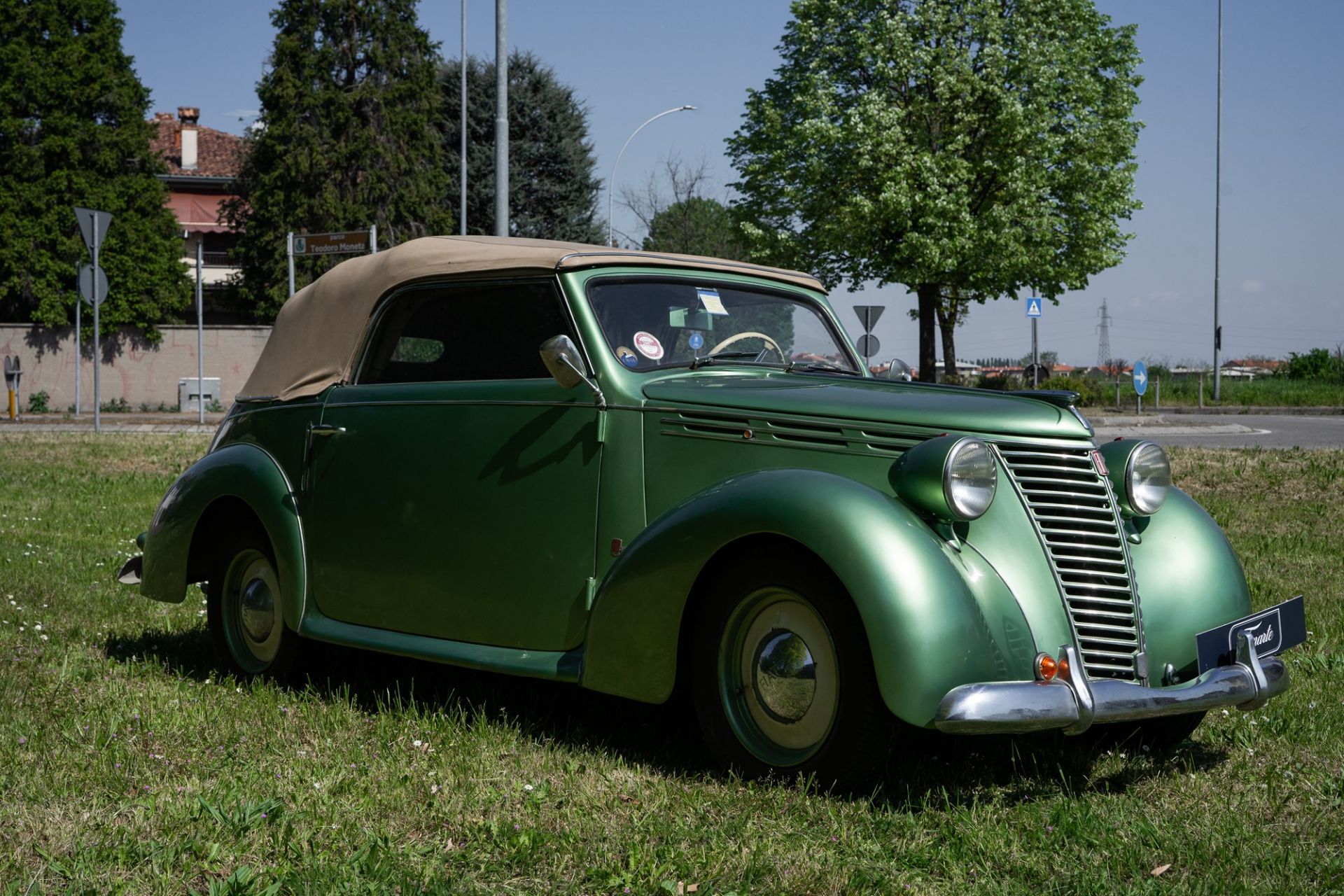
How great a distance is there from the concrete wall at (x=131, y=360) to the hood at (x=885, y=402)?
29893 mm

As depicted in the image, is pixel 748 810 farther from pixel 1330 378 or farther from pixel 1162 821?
pixel 1330 378

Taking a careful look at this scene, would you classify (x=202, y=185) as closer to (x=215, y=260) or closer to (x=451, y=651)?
(x=215, y=260)

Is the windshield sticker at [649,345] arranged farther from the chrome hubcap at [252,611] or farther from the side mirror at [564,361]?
the chrome hubcap at [252,611]

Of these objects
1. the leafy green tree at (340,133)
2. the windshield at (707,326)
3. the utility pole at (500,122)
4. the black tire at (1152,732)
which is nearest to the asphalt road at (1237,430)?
the utility pole at (500,122)

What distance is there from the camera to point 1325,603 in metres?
6.84

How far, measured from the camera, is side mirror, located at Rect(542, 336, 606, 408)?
168 inches

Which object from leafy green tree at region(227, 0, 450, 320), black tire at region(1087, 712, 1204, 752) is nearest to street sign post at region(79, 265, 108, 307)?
black tire at region(1087, 712, 1204, 752)

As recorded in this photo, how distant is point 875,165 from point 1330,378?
14.8 metres

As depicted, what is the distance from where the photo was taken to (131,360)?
33.6m

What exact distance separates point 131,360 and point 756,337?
105 feet

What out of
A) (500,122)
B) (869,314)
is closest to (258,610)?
(500,122)

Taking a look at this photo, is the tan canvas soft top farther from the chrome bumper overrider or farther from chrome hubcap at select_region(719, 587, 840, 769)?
the chrome bumper overrider

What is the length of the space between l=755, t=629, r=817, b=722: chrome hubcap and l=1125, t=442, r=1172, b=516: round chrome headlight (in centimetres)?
120

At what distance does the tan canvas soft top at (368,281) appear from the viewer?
4.76 m
